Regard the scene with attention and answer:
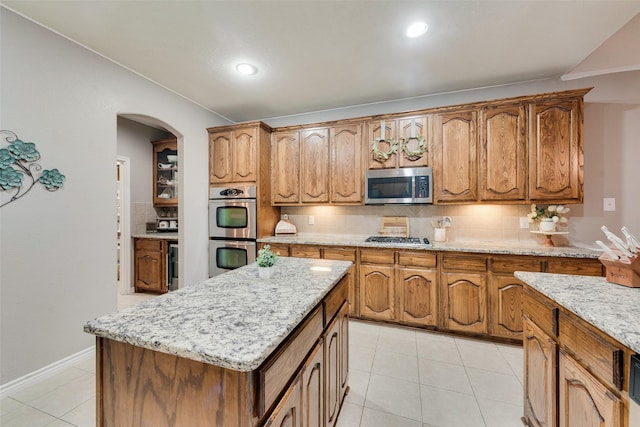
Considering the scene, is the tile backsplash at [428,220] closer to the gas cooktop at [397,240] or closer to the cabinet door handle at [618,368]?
the gas cooktop at [397,240]

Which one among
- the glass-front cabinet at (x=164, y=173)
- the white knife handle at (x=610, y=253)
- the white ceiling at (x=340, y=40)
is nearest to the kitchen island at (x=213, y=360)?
the white knife handle at (x=610, y=253)

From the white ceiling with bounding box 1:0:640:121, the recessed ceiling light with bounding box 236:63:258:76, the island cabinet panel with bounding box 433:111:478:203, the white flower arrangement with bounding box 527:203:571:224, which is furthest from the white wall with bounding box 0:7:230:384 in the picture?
the white flower arrangement with bounding box 527:203:571:224

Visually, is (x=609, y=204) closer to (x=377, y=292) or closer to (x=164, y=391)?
(x=377, y=292)

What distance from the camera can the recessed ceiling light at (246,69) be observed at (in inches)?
96.8

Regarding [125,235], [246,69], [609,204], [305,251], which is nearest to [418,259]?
[305,251]

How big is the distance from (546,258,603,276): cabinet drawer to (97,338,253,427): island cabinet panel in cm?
274

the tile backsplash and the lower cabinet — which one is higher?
the tile backsplash

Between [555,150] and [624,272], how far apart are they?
1.77 meters

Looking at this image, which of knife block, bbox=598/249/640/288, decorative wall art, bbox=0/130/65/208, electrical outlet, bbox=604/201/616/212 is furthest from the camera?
electrical outlet, bbox=604/201/616/212

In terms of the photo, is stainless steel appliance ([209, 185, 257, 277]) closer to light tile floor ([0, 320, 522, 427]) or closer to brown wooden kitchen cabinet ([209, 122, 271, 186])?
brown wooden kitchen cabinet ([209, 122, 271, 186])

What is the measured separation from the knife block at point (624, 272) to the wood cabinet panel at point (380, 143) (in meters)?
2.00

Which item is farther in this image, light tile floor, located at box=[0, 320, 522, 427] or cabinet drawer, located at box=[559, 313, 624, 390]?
light tile floor, located at box=[0, 320, 522, 427]

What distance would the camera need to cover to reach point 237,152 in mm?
3391

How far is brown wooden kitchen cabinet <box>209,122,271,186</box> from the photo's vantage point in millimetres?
3307
